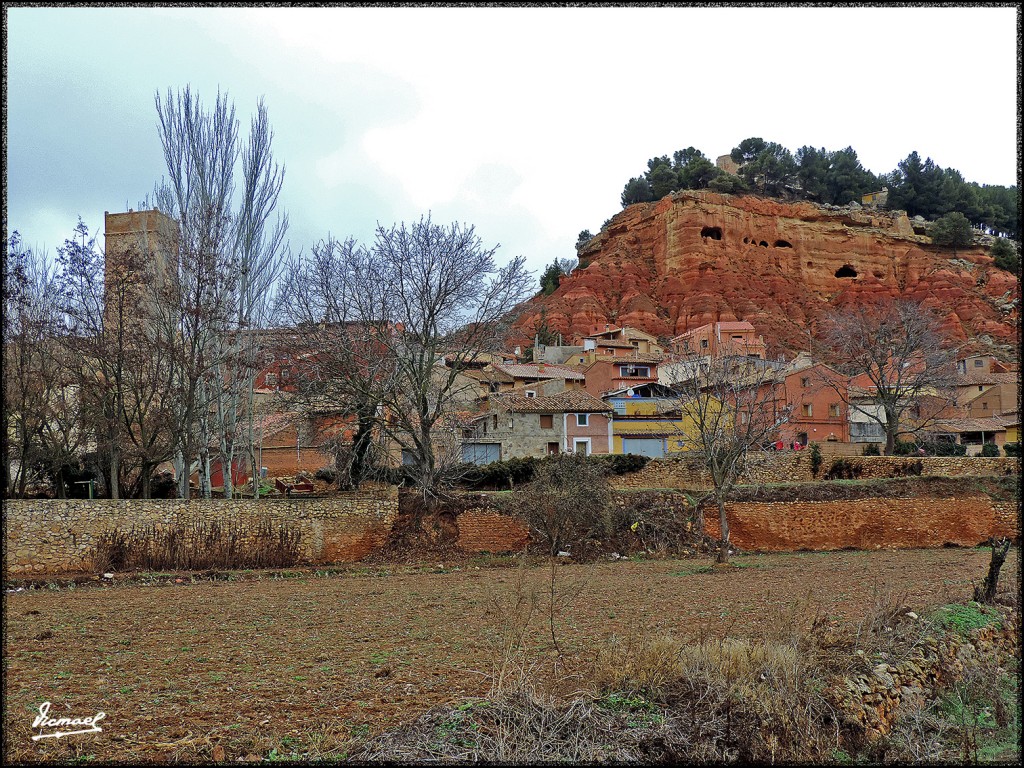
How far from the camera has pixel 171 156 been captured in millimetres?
28016

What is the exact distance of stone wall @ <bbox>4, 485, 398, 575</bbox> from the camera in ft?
63.1

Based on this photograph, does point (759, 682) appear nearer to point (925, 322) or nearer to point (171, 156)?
point (171, 156)

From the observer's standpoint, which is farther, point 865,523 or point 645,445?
point 645,445

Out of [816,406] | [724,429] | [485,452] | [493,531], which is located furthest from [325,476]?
[816,406]

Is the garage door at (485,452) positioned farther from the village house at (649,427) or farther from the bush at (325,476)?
the bush at (325,476)

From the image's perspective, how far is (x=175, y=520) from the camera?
21.1m

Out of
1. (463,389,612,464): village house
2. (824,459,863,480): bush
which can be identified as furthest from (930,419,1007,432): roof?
(463,389,612,464): village house

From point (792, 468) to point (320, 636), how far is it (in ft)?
92.7

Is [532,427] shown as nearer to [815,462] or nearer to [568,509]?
[815,462]

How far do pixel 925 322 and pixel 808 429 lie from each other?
8.60 m

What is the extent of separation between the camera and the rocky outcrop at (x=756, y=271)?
288 feet

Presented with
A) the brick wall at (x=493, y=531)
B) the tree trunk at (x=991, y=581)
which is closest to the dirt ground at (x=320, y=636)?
the tree trunk at (x=991, y=581)
